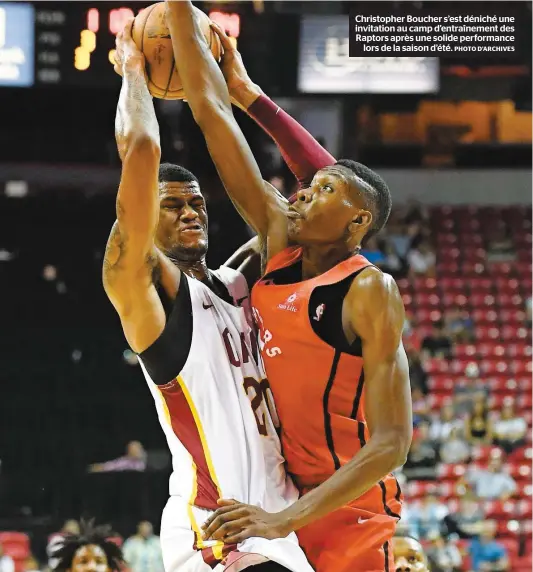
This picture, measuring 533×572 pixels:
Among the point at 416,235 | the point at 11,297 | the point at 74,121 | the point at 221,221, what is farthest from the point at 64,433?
the point at 416,235

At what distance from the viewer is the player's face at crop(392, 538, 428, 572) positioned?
4.03 m

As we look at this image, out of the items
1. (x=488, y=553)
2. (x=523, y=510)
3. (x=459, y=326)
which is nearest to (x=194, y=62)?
(x=488, y=553)

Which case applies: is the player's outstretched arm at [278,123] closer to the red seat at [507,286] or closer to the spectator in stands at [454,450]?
the spectator in stands at [454,450]

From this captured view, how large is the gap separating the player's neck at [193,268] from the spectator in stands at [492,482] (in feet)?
22.5

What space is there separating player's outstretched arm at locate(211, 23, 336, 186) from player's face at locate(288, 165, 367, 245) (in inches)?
12.8

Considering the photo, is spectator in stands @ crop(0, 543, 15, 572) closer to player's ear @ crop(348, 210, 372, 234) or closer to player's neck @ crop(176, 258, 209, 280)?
player's neck @ crop(176, 258, 209, 280)

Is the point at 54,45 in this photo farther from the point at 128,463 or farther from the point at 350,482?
the point at 350,482

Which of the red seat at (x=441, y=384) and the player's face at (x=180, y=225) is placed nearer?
the player's face at (x=180, y=225)

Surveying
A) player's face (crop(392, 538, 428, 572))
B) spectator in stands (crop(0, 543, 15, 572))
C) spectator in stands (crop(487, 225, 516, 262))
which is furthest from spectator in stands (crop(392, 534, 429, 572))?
spectator in stands (crop(487, 225, 516, 262))

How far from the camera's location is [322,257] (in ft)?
10.4

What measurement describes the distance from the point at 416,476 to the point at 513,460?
3.54 ft

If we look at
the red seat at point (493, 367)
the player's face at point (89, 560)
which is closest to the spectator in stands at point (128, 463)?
the red seat at point (493, 367)

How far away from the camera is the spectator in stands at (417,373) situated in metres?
10.6

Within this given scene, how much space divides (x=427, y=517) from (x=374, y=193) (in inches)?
248
